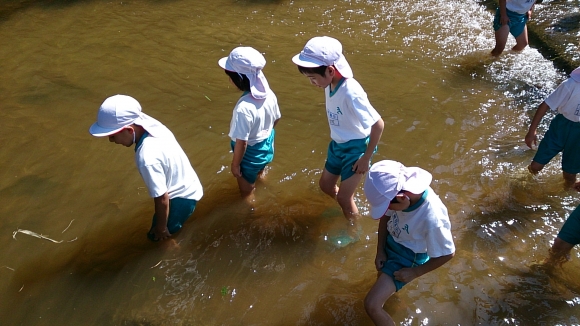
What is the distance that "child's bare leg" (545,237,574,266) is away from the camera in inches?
146

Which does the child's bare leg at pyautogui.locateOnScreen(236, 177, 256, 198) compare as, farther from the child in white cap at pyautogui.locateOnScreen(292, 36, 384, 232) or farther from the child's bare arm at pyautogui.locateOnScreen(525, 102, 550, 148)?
the child's bare arm at pyautogui.locateOnScreen(525, 102, 550, 148)

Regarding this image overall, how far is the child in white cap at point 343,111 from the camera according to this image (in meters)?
3.38

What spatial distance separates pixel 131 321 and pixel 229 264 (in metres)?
0.85

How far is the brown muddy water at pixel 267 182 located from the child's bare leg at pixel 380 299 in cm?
49

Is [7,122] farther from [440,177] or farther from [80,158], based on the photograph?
[440,177]

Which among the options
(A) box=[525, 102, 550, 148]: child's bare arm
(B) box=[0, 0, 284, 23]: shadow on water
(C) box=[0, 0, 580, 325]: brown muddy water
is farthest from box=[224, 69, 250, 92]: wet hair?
(B) box=[0, 0, 284, 23]: shadow on water

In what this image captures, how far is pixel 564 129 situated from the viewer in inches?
164

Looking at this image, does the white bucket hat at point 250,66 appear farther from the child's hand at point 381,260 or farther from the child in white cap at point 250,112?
the child's hand at point 381,260

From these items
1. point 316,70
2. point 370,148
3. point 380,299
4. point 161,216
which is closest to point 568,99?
point 370,148

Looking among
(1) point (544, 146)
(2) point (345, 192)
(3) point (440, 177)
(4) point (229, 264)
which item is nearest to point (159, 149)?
(4) point (229, 264)

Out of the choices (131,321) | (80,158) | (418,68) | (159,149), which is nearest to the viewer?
(159,149)

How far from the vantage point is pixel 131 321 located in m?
3.63

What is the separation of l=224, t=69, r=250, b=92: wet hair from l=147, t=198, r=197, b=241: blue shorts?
3.14 ft

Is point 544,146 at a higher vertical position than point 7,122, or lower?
higher
